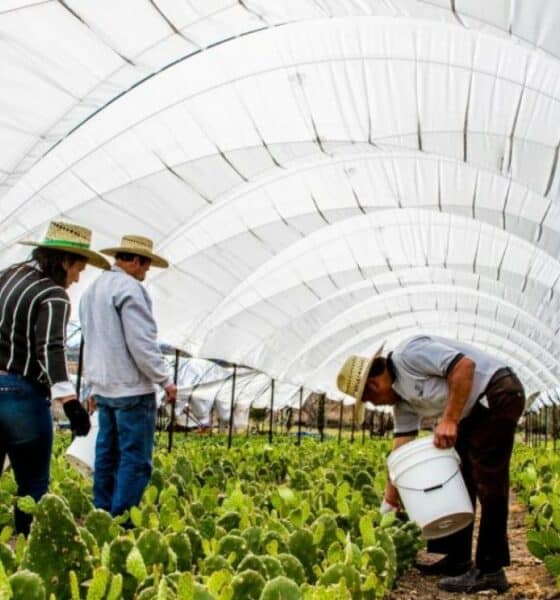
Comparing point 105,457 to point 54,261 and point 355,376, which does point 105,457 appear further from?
point 355,376

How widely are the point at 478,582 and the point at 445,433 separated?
791mm

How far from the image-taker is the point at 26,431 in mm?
3678

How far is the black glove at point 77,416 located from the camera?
Answer: 152 inches

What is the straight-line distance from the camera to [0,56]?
619cm

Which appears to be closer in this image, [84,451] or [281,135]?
[84,451]

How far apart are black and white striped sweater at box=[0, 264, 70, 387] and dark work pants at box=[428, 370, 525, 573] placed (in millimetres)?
2036

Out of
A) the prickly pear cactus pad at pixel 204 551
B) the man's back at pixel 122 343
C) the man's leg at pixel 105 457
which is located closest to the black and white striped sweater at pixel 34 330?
the prickly pear cactus pad at pixel 204 551

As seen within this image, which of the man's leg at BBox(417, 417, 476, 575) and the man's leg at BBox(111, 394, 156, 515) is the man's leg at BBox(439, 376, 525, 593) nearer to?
the man's leg at BBox(417, 417, 476, 575)

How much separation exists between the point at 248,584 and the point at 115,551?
2.17ft

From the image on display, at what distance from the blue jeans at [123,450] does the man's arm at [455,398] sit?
160 cm

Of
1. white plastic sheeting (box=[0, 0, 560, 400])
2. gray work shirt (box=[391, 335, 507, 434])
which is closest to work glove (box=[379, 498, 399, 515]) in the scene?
gray work shirt (box=[391, 335, 507, 434])

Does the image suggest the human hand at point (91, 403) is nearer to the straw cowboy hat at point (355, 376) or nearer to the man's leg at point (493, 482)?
the straw cowboy hat at point (355, 376)

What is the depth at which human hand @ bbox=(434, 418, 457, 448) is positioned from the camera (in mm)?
3871

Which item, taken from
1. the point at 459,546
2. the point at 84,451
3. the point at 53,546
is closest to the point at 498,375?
the point at 459,546
